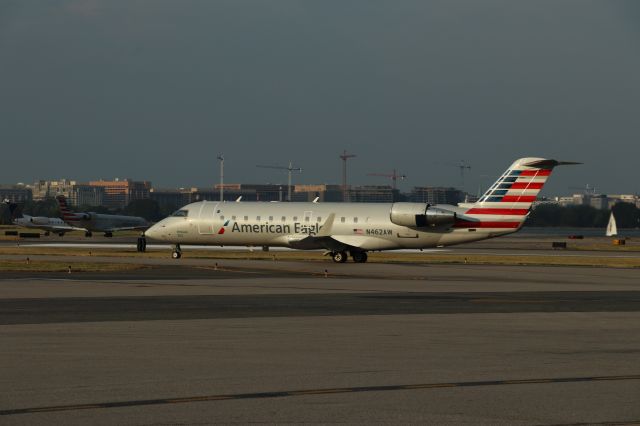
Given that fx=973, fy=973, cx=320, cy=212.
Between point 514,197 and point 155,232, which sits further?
point 155,232

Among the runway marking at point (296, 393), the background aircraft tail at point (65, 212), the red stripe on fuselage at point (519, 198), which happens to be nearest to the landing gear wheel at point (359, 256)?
the red stripe on fuselage at point (519, 198)

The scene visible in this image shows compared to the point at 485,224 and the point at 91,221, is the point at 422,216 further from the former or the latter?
the point at 91,221

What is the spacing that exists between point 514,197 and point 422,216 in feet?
17.5

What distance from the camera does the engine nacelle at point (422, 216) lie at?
54.9 meters

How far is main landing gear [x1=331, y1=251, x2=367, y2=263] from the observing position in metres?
56.3

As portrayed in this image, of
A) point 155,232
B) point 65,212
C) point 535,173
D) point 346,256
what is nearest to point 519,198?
point 535,173

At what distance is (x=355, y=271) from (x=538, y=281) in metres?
9.69

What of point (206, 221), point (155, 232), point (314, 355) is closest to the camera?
point (314, 355)

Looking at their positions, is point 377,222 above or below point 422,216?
below

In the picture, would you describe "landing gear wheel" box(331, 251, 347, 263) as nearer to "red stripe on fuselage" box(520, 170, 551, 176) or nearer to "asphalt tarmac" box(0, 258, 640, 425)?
"red stripe on fuselage" box(520, 170, 551, 176)

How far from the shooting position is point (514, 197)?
5512cm

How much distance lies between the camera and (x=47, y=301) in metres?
28.2

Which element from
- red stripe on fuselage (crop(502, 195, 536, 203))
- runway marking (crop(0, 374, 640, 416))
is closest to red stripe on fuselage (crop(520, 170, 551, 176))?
red stripe on fuselage (crop(502, 195, 536, 203))

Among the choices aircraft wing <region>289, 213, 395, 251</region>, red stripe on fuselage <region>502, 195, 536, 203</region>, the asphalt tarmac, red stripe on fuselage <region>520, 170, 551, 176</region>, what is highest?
red stripe on fuselage <region>520, 170, 551, 176</region>
